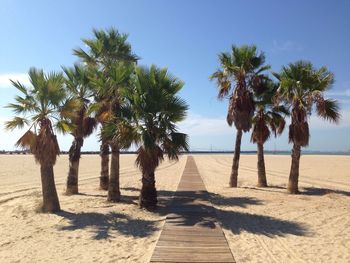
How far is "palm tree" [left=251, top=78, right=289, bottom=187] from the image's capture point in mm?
19031

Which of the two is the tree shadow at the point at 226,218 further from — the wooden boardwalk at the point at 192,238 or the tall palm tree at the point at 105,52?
the tall palm tree at the point at 105,52

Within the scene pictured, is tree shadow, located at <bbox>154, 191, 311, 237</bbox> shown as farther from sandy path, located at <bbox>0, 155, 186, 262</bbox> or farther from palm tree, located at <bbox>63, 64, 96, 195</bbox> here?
palm tree, located at <bbox>63, 64, 96, 195</bbox>

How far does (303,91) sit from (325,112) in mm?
1289

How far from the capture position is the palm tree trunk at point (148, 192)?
1307cm

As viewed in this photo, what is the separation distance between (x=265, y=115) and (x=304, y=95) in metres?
3.27

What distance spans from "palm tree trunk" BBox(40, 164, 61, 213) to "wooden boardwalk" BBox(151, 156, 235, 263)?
385cm

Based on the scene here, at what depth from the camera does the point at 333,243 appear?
881 centimetres

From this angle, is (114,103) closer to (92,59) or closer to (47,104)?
(47,104)

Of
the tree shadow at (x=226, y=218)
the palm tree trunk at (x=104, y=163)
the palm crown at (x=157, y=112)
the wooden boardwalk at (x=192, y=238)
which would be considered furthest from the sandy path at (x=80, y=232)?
the palm tree trunk at (x=104, y=163)

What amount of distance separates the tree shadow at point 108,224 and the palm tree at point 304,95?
850cm

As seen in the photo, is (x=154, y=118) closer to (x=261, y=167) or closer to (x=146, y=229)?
(x=146, y=229)

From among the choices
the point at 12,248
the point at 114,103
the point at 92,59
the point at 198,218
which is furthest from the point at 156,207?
the point at 92,59

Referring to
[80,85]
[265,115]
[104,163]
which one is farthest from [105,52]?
[265,115]

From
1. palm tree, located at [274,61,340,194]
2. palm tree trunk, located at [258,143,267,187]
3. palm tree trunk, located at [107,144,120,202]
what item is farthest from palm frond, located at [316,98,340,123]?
palm tree trunk, located at [107,144,120,202]
